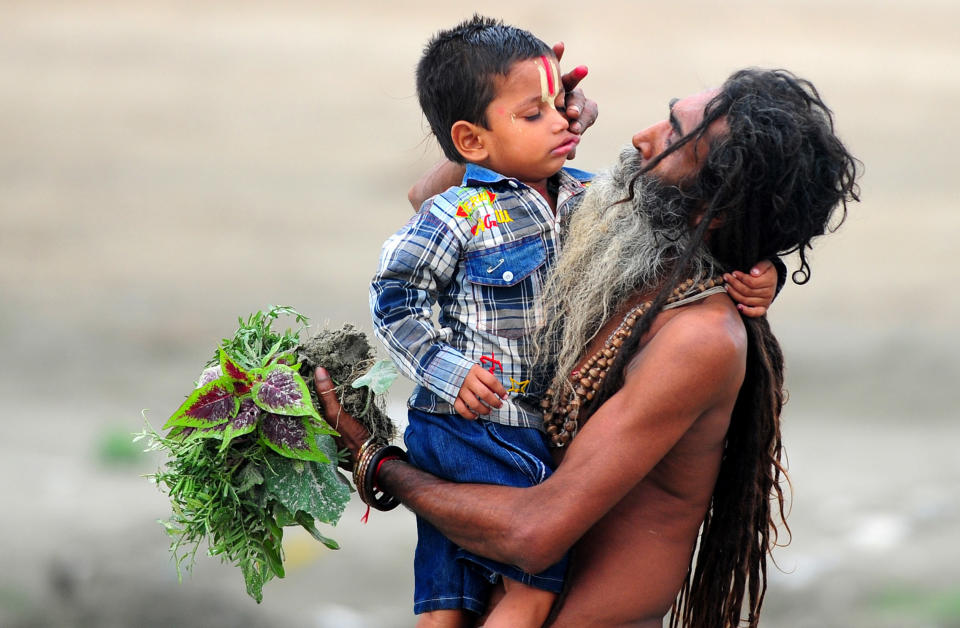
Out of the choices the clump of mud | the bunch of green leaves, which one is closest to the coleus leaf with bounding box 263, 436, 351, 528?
the bunch of green leaves

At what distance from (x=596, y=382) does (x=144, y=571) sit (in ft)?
17.7

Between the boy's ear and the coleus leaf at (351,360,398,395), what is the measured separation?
53 cm

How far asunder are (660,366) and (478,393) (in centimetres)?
41

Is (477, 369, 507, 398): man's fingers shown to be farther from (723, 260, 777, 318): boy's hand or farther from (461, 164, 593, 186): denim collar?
(723, 260, 777, 318): boy's hand

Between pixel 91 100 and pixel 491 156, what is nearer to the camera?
pixel 491 156

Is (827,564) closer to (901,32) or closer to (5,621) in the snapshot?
(5,621)

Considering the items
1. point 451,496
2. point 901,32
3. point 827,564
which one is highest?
point 901,32

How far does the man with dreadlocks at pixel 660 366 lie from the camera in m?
2.66

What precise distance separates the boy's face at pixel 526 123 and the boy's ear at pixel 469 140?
1 centimetres

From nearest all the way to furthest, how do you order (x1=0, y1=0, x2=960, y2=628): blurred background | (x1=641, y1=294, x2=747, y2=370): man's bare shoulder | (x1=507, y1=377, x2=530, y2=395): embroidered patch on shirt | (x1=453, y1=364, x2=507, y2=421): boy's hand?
1. (x1=641, y1=294, x2=747, y2=370): man's bare shoulder
2. (x1=453, y1=364, x2=507, y2=421): boy's hand
3. (x1=507, y1=377, x2=530, y2=395): embroidered patch on shirt
4. (x1=0, y1=0, x2=960, y2=628): blurred background

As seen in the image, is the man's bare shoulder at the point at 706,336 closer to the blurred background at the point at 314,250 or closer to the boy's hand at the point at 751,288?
the boy's hand at the point at 751,288

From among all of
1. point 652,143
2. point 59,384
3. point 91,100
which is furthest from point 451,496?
point 91,100

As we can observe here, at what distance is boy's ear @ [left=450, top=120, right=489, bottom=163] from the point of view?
2.97m

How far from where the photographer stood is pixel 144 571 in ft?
24.7
